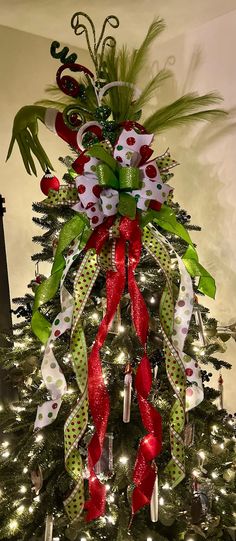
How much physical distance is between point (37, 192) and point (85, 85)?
3.35 feet

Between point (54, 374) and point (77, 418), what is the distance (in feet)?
0.38

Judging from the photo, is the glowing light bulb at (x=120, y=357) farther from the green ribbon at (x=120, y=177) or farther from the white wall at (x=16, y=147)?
the white wall at (x=16, y=147)

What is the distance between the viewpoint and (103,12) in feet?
8.16

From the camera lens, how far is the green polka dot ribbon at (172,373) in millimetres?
1480

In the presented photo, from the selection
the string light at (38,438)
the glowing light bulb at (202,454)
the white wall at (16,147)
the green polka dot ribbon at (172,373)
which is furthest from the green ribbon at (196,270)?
the white wall at (16,147)

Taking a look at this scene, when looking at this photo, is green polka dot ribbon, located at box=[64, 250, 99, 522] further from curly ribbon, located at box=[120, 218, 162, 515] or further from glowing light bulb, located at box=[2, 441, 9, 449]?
glowing light bulb, located at box=[2, 441, 9, 449]

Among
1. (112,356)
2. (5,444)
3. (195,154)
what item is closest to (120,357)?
(112,356)

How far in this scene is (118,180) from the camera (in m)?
1.49

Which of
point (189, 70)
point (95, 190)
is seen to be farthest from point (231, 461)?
point (189, 70)

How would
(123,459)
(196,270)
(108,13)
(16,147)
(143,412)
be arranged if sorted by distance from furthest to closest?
(16,147), (108,13), (196,270), (123,459), (143,412)

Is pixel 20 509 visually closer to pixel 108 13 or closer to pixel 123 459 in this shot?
pixel 123 459

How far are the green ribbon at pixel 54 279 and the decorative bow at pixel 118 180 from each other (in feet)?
0.19

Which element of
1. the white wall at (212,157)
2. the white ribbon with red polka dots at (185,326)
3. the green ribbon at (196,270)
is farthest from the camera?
the white wall at (212,157)

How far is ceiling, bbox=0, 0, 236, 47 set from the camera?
2.37m
